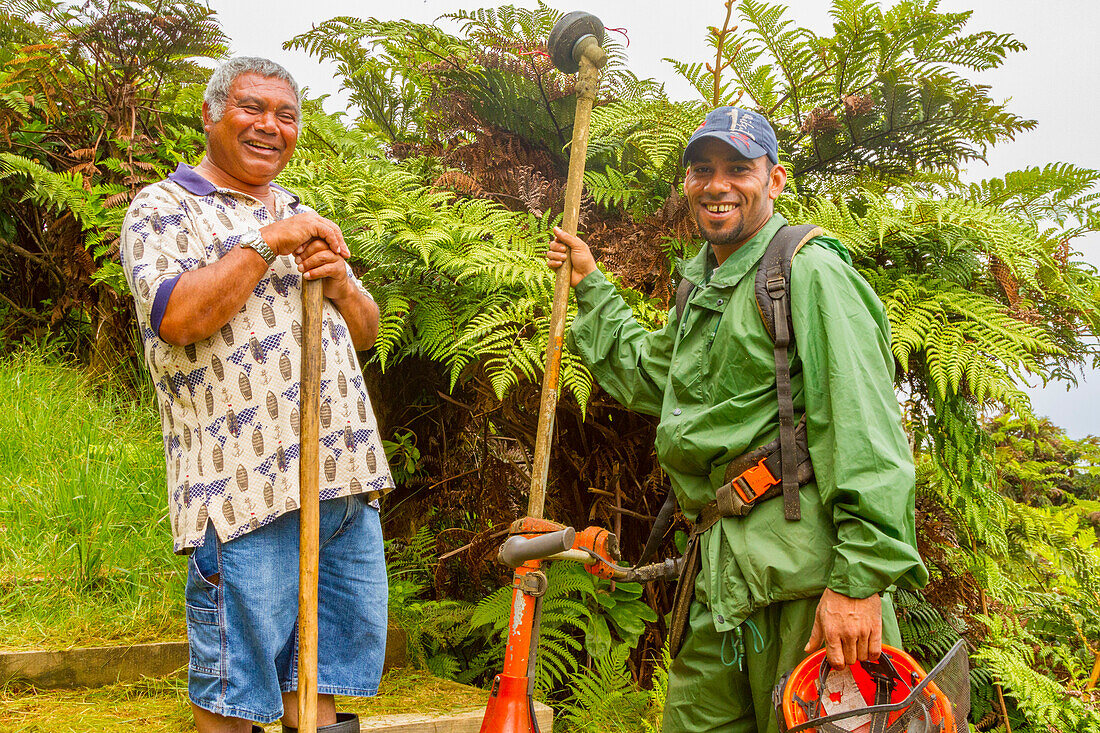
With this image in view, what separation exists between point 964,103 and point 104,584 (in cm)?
444

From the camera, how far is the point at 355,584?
2.35 meters

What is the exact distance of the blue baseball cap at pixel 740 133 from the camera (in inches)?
96.9

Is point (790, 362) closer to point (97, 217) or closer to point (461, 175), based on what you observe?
point (461, 175)

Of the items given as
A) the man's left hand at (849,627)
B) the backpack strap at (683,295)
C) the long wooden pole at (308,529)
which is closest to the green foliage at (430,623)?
the long wooden pole at (308,529)

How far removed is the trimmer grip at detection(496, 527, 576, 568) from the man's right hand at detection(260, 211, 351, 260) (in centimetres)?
95

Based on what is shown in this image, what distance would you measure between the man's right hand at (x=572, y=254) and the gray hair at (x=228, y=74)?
103 centimetres

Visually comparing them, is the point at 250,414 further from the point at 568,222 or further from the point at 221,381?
the point at 568,222

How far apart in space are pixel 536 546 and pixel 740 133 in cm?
139

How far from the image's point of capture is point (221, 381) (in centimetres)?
211

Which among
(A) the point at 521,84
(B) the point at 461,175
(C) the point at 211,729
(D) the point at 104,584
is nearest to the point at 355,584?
(C) the point at 211,729

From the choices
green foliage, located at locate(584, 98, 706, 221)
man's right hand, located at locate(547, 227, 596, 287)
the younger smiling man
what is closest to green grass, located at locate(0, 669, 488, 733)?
the younger smiling man

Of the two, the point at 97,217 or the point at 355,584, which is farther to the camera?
the point at 97,217

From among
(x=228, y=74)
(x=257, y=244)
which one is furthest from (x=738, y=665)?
(x=228, y=74)

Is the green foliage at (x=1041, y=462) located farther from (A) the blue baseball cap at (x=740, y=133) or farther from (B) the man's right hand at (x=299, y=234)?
(B) the man's right hand at (x=299, y=234)
